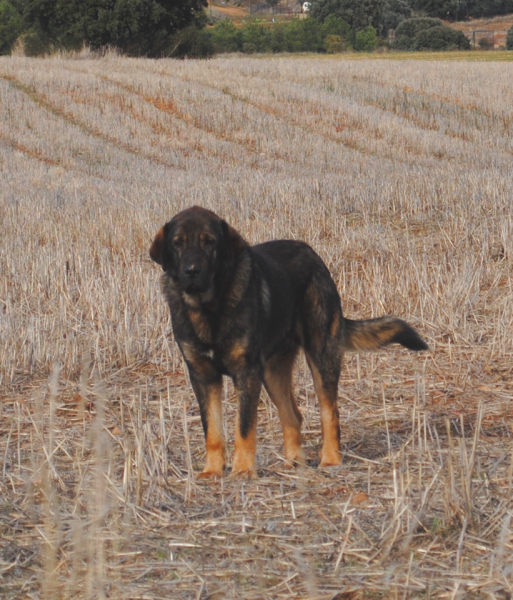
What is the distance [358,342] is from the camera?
5.13 meters

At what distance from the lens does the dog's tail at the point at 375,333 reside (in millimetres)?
5023

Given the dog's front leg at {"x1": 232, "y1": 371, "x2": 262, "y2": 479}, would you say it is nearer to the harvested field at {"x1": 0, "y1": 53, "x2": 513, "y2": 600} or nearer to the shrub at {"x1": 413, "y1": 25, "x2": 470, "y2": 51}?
the harvested field at {"x1": 0, "y1": 53, "x2": 513, "y2": 600}

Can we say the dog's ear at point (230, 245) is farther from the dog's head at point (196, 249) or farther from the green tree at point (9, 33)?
the green tree at point (9, 33)

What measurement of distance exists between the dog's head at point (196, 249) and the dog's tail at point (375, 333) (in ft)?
3.35

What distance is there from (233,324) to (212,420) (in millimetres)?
477

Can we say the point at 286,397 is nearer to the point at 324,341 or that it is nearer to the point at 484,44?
the point at 324,341

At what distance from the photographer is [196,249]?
13.8 feet

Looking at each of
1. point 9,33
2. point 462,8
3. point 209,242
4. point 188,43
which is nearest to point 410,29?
point 462,8

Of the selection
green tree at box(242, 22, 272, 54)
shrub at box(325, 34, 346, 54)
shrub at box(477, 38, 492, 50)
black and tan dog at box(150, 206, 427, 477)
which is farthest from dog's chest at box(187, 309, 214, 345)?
shrub at box(477, 38, 492, 50)

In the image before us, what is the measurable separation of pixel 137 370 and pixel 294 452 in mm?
1921

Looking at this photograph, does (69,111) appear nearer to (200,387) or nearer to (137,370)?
(137,370)

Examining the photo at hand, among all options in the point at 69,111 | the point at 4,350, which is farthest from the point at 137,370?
the point at 69,111

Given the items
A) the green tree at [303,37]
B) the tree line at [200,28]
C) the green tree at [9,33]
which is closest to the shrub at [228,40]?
the tree line at [200,28]

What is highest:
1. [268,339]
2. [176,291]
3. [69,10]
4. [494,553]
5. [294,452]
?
[69,10]
